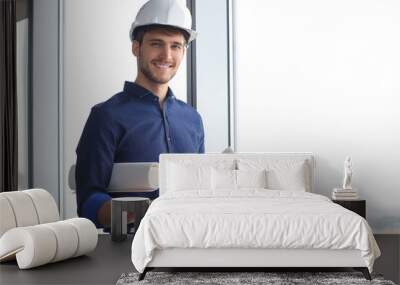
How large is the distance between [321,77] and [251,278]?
9.76 feet

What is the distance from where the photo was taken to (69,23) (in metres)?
7.04

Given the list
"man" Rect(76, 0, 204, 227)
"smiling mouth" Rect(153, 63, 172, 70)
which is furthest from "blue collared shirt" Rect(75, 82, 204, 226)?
"smiling mouth" Rect(153, 63, 172, 70)

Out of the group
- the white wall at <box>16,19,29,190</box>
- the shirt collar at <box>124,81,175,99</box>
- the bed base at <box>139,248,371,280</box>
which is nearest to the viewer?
the bed base at <box>139,248,371,280</box>

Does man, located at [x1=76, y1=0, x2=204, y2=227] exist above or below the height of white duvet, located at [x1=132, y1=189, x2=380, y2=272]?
above

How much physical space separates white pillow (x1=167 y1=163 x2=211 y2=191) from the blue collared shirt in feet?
1.53

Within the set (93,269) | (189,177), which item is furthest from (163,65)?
(93,269)

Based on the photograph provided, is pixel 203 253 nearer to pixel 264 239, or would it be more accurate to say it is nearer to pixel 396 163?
pixel 264 239

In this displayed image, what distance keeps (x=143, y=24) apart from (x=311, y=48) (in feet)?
5.86

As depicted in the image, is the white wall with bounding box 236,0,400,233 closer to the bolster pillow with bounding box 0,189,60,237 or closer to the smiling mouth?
the smiling mouth

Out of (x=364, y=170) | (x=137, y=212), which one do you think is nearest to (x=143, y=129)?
(x=137, y=212)

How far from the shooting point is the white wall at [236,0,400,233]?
7.00 m

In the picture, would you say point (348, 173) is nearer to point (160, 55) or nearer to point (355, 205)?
point (355, 205)

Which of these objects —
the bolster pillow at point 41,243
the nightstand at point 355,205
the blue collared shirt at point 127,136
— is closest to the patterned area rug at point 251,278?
the bolster pillow at point 41,243

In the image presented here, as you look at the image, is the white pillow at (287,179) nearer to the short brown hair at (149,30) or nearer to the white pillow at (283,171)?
the white pillow at (283,171)
